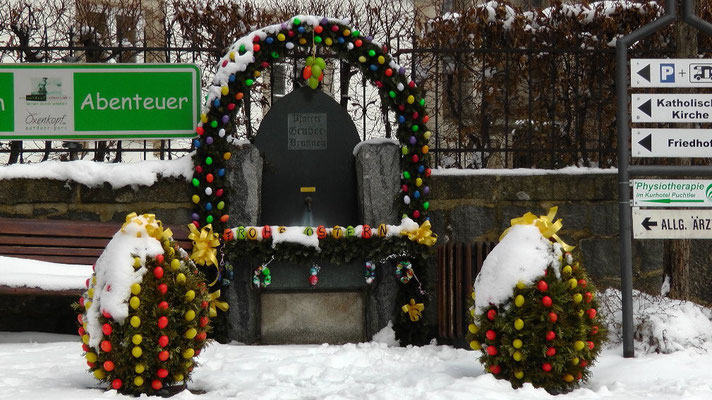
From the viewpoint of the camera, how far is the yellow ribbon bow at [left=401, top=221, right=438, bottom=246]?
685 cm

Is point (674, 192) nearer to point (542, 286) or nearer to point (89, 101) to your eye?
point (542, 286)

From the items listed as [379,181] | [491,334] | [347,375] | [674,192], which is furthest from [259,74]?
[674,192]

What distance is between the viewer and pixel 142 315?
4.54 meters

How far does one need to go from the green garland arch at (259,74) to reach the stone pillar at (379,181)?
0.29 ft

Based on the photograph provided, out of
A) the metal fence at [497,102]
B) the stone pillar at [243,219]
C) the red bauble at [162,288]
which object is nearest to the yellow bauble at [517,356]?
the red bauble at [162,288]

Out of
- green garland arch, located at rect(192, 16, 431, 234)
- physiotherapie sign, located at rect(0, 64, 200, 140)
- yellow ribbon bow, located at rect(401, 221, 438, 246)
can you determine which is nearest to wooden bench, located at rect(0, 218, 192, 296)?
green garland arch, located at rect(192, 16, 431, 234)

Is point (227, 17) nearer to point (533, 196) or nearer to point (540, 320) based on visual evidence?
point (533, 196)

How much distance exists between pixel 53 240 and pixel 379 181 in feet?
9.10

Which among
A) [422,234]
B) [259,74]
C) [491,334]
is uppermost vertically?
[259,74]

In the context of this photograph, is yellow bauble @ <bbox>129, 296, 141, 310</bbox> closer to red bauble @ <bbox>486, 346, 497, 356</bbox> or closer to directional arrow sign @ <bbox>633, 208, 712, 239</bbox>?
red bauble @ <bbox>486, 346, 497, 356</bbox>

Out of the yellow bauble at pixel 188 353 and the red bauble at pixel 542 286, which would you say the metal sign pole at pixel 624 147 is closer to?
the red bauble at pixel 542 286

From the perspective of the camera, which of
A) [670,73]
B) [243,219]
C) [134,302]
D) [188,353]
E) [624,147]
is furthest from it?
[243,219]

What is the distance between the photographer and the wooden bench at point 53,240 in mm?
6688

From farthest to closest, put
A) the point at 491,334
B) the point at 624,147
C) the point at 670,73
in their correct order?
the point at 670,73 → the point at 624,147 → the point at 491,334
